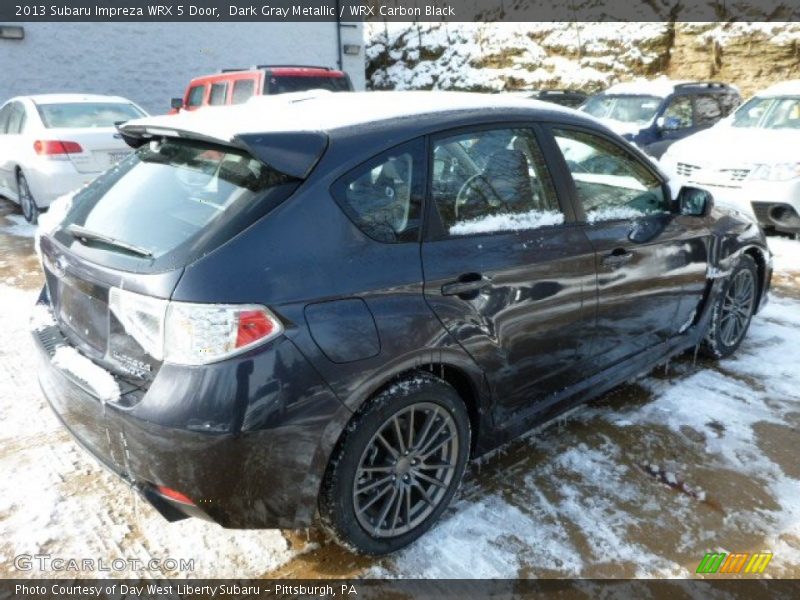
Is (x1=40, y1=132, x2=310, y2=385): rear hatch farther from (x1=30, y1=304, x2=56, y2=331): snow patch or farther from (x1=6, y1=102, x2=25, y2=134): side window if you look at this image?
(x1=6, y1=102, x2=25, y2=134): side window

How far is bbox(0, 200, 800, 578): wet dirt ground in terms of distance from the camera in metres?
2.41

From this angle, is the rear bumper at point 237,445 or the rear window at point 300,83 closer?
the rear bumper at point 237,445

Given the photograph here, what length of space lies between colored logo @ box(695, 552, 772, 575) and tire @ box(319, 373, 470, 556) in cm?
100

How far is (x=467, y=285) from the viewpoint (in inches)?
94.5

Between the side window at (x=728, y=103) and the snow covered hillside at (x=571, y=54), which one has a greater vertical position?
the snow covered hillside at (x=571, y=54)

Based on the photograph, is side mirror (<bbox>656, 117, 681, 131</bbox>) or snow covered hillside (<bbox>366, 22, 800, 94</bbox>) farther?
Answer: snow covered hillside (<bbox>366, 22, 800, 94</bbox>)

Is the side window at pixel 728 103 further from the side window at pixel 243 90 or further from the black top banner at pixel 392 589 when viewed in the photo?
the black top banner at pixel 392 589

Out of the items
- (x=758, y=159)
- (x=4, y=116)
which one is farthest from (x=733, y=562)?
(x=4, y=116)

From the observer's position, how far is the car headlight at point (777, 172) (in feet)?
22.7

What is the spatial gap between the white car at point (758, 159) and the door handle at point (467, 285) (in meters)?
5.05

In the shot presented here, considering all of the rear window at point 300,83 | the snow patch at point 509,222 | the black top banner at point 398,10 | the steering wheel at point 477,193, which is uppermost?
the black top banner at point 398,10

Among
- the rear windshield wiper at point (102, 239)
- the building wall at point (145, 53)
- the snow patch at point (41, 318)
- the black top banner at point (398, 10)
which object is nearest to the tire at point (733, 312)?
the rear windshield wiper at point (102, 239)

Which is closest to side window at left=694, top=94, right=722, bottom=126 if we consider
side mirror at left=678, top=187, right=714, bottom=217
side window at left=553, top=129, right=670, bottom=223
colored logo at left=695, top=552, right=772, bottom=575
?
side mirror at left=678, top=187, right=714, bottom=217

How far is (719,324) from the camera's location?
4023mm
